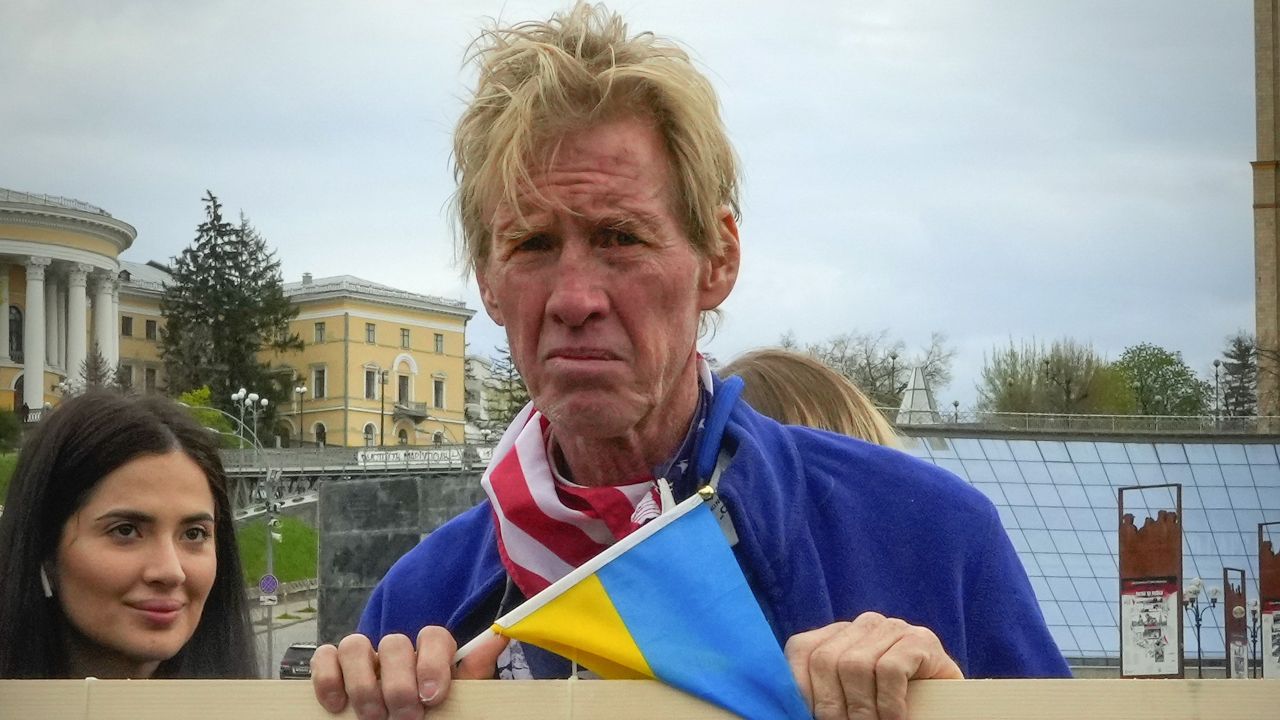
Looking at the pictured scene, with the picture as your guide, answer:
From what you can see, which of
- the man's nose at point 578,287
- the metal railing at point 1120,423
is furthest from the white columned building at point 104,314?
the man's nose at point 578,287

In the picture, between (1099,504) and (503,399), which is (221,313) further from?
(1099,504)

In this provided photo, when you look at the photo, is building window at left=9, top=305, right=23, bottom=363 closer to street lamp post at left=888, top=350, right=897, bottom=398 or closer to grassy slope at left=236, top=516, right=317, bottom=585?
grassy slope at left=236, top=516, right=317, bottom=585

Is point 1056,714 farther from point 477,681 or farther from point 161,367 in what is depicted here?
point 161,367

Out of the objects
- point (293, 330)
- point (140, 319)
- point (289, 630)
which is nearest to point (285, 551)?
point (289, 630)

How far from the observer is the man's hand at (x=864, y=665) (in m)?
1.35

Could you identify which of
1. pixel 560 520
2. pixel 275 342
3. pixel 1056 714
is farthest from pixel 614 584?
pixel 275 342

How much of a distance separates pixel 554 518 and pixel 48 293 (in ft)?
235

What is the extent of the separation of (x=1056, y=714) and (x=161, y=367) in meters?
77.5

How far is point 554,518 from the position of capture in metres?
1.75

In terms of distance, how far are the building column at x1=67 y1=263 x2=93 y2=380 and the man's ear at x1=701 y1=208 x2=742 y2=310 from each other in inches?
2714

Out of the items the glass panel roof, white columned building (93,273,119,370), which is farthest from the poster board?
white columned building (93,273,119,370)

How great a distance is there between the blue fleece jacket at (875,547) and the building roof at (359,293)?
8187cm

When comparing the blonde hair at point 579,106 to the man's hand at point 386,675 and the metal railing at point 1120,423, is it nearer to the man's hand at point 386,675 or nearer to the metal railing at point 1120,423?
the man's hand at point 386,675

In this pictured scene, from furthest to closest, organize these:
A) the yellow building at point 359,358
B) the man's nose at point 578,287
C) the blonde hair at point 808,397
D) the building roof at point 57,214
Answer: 1. the yellow building at point 359,358
2. the building roof at point 57,214
3. the blonde hair at point 808,397
4. the man's nose at point 578,287
